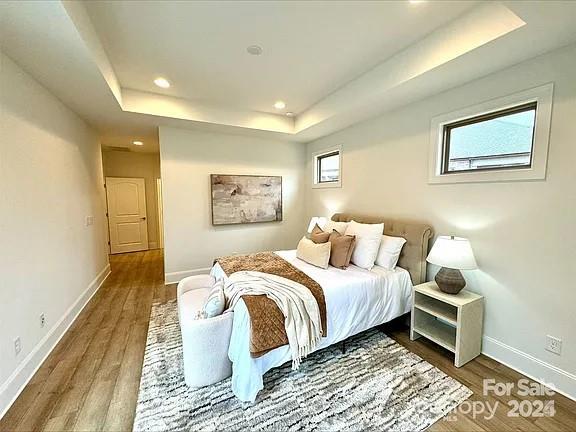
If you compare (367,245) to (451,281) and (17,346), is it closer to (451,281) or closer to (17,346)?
(451,281)

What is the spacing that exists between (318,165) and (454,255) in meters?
3.11

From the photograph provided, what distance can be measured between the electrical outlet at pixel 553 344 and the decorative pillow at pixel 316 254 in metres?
1.85

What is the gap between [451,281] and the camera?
2.25 metres

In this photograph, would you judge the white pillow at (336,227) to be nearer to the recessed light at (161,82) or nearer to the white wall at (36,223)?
the recessed light at (161,82)

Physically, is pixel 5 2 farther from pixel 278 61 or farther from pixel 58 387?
pixel 58 387

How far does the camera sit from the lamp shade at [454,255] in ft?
7.00

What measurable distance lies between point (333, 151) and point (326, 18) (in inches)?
96.7

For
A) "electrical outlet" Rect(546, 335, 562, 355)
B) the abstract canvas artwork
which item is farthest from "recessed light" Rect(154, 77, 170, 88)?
"electrical outlet" Rect(546, 335, 562, 355)

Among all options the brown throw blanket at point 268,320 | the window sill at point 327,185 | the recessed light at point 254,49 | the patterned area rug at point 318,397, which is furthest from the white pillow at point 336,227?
the recessed light at point 254,49

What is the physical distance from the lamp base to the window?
7.32ft

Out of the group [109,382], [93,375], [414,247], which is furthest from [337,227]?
[93,375]

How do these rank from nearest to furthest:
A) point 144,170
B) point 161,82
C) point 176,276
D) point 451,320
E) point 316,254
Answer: point 451,320 < point 316,254 < point 161,82 < point 176,276 < point 144,170

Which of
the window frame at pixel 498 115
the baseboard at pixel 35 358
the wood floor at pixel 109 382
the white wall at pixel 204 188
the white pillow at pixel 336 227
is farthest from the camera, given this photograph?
the white wall at pixel 204 188

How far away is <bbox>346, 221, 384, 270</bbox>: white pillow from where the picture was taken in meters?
2.76
